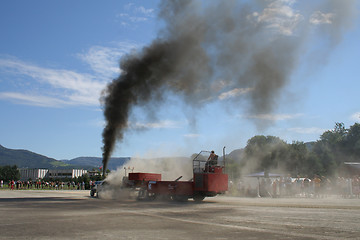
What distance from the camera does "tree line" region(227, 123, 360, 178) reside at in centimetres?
7269

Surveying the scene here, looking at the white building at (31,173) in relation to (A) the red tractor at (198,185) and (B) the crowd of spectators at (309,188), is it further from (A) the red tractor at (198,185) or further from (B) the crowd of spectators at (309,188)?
(A) the red tractor at (198,185)

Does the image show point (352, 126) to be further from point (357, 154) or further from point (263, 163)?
point (263, 163)

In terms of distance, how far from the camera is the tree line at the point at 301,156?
7269 centimetres

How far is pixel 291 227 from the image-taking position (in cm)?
923

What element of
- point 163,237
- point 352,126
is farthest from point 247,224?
point 352,126

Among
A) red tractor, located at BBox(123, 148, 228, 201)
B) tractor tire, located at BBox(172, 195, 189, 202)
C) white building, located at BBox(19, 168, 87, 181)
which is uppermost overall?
red tractor, located at BBox(123, 148, 228, 201)

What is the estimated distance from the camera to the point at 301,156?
80.2m

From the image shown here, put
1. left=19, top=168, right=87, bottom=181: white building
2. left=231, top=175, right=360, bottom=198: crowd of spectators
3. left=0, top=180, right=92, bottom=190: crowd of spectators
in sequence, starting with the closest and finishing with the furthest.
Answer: left=231, top=175, right=360, bottom=198: crowd of spectators, left=0, top=180, right=92, bottom=190: crowd of spectators, left=19, top=168, right=87, bottom=181: white building

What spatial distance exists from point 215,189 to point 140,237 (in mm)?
12360

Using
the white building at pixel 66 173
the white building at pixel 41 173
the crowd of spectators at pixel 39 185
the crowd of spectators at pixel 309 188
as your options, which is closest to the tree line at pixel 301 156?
the crowd of spectators at pixel 39 185

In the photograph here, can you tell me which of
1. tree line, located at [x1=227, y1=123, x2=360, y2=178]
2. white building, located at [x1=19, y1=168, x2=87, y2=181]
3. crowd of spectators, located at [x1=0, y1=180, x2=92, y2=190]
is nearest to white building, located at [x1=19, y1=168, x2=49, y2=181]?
white building, located at [x1=19, y1=168, x2=87, y2=181]

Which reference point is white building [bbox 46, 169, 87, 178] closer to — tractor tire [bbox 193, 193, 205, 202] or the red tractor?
the red tractor

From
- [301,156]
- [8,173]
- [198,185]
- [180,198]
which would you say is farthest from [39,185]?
[8,173]

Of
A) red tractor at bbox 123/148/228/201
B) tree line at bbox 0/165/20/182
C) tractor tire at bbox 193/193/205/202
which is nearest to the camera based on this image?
red tractor at bbox 123/148/228/201
